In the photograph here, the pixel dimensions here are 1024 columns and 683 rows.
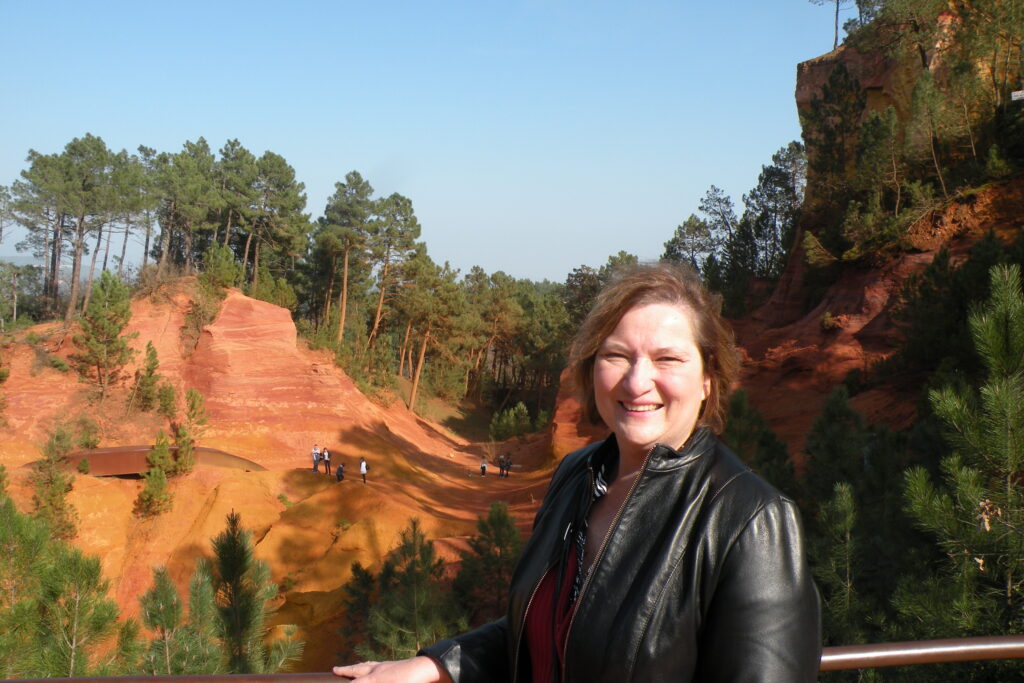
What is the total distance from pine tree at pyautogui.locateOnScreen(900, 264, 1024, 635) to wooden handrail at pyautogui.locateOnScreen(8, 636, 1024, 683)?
2.20 metres

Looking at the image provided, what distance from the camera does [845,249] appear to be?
23.4 meters

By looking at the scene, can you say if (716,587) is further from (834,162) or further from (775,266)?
(775,266)

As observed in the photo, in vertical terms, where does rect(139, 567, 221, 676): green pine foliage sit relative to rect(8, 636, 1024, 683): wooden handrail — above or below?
below

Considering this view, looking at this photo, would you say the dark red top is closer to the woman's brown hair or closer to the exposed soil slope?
the woman's brown hair

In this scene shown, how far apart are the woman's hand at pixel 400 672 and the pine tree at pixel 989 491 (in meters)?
3.14

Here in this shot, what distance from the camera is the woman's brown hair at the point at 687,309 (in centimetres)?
146

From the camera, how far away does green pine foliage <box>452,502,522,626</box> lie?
1062 centimetres

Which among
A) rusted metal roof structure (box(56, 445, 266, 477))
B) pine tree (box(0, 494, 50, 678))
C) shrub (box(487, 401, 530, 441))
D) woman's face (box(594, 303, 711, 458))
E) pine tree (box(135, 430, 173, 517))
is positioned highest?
woman's face (box(594, 303, 711, 458))

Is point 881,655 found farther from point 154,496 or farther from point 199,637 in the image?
point 154,496

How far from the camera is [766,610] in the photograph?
42.3 inches

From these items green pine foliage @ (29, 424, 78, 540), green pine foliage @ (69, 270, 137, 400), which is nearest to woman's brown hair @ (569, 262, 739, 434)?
green pine foliage @ (29, 424, 78, 540)

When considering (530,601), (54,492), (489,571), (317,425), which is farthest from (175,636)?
(317,425)

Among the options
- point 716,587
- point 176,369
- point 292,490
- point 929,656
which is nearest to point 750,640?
point 716,587

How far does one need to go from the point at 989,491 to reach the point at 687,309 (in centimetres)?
327
